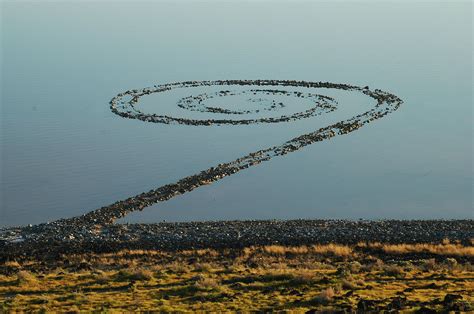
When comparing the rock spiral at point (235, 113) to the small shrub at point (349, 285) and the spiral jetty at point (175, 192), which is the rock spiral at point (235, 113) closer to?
the spiral jetty at point (175, 192)

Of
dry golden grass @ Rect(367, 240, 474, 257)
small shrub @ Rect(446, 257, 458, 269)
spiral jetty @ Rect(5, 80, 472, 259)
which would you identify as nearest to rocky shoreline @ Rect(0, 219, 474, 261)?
spiral jetty @ Rect(5, 80, 472, 259)

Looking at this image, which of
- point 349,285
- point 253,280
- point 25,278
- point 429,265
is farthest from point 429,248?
point 25,278

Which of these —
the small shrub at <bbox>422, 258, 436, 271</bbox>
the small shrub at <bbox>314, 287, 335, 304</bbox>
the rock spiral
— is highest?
the rock spiral

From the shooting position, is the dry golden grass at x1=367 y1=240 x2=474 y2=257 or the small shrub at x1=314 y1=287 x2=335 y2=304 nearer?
the small shrub at x1=314 y1=287 x2=335 y2=304

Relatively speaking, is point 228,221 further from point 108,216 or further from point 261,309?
point 261,309

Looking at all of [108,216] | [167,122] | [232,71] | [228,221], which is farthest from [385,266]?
[232,71]

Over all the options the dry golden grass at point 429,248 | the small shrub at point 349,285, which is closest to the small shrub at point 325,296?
the small shrub at point 349,285

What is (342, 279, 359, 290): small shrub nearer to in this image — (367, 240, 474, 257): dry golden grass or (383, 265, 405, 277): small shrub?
(383, 265, 405, 277): small shrub
